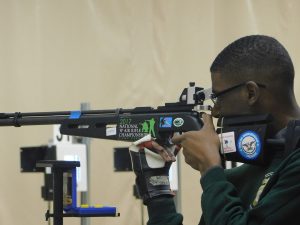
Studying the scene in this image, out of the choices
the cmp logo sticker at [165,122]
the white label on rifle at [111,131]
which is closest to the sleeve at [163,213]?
the cmp logo sticker at [165,122]

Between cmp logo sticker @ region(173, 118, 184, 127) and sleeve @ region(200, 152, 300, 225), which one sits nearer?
sleeve @ region(200, 152, 300, 225)

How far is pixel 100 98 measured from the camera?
378 centimetres

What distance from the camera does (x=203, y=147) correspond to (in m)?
1.21

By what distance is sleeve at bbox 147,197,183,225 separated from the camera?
1.33 metres

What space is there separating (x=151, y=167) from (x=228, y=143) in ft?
0.91

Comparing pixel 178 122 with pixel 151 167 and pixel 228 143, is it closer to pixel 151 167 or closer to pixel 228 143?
pixel 151 167

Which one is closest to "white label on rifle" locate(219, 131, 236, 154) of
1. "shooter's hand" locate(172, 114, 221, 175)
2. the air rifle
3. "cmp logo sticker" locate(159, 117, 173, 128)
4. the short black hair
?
"shooter's hand" locate(172, 114, 221, 175)

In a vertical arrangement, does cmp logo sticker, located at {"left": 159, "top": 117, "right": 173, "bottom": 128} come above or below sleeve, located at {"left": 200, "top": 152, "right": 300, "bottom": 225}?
above

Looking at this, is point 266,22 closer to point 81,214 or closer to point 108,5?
point 108,5

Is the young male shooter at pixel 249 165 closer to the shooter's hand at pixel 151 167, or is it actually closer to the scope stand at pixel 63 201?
the shooter's hand at pixel 151 167

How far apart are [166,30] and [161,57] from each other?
7.5 inches

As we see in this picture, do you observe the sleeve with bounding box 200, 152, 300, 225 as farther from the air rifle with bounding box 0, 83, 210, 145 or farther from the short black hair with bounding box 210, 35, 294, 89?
the air rifle with bounding box 0, 83, 210, 145

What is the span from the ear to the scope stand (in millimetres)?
565

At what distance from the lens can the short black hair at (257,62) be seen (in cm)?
118
